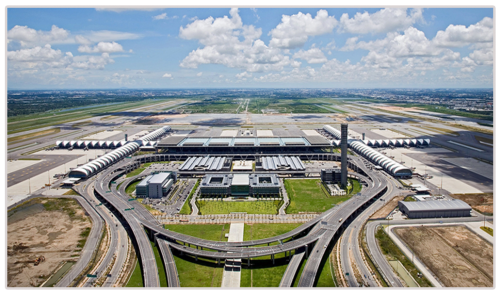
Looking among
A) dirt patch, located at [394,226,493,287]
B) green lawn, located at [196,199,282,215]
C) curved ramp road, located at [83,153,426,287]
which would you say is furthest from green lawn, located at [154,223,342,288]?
dirt patch, located at [394,226,493,287]

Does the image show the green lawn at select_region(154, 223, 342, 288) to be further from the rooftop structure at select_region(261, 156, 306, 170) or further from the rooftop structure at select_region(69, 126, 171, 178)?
the rooftop structure at select_region(69, 126, 171, 178)

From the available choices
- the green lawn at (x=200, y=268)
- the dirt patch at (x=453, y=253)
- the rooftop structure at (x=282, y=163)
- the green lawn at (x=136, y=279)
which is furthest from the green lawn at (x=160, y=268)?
the rooftop structure at (x=282, y=163)


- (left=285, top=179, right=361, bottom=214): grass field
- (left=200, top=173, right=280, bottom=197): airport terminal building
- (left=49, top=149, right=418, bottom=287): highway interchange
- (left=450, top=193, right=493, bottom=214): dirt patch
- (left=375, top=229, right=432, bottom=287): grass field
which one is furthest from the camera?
(left=200, top=173, right=280, bottom=197): airport terminal building

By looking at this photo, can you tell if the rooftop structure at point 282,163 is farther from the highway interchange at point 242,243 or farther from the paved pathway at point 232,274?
the paved pathway at point 232,274

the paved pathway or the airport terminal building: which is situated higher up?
the airport terminal building

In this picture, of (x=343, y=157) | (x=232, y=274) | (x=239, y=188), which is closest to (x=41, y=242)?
(x=232, y=274)

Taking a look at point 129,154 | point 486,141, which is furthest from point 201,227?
point 486,141
